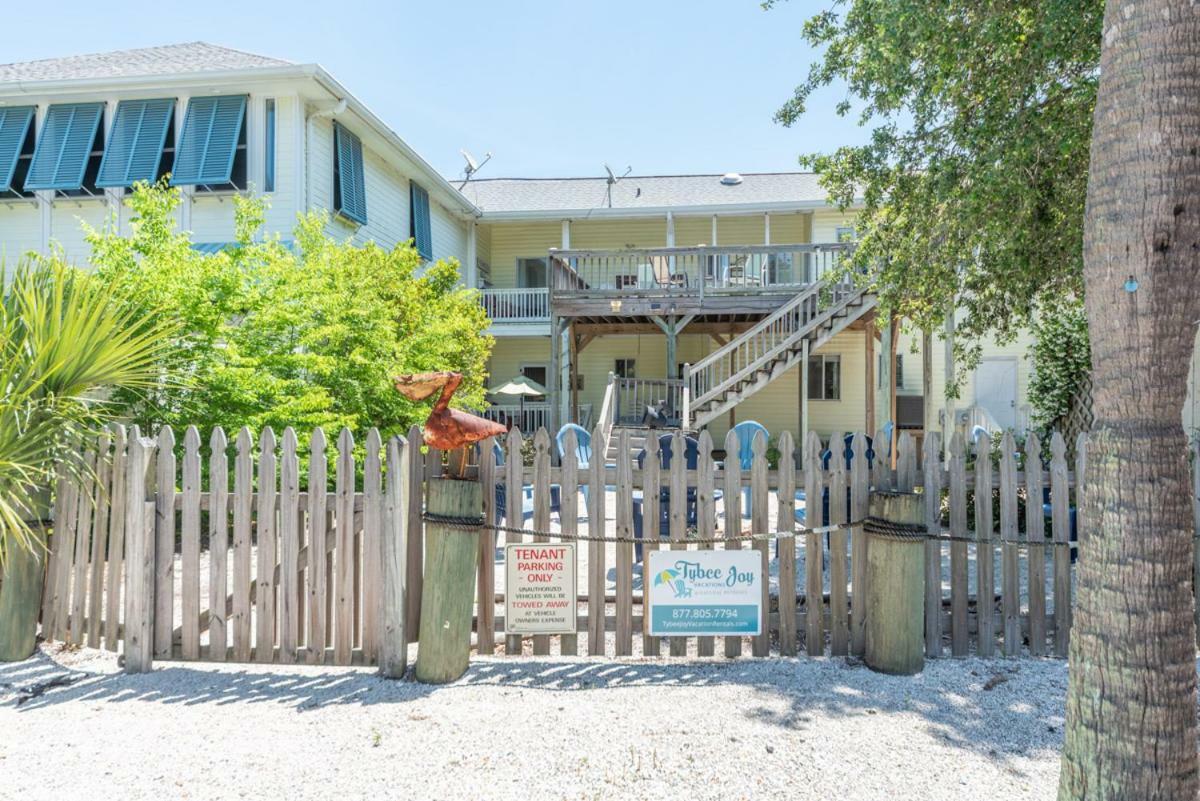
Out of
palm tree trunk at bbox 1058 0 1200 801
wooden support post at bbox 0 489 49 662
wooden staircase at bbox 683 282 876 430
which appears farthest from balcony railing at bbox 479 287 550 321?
palm tree trunk at bbox 1058 0 1200 801

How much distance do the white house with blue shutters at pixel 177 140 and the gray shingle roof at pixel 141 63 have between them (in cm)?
5

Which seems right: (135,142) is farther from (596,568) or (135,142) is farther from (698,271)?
(596,568)

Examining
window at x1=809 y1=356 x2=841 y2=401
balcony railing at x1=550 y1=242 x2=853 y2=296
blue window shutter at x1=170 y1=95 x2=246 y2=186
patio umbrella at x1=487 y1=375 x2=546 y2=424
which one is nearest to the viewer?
blue window shutter at x1=170 y1=95 x2=246 y2=186

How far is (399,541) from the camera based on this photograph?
154 inches

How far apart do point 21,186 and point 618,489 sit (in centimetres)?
1386

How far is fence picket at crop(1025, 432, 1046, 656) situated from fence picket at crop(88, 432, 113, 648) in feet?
17.1

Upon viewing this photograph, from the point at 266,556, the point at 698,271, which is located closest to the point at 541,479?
the point at 266,556

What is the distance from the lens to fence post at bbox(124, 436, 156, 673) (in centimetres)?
398

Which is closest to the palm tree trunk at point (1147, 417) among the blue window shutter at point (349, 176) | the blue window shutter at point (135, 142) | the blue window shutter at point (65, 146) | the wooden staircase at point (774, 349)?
the wooden staircase at point (774, 349)

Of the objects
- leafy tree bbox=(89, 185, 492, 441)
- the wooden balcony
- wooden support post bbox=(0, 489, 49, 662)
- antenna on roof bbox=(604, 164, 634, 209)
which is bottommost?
wooden support post bbox=(0, 489, 49, 662)

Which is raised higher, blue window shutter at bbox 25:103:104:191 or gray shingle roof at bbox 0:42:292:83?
gray shingle roof at bbox 0:42:292:83

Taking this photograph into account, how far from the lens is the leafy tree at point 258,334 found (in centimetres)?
637

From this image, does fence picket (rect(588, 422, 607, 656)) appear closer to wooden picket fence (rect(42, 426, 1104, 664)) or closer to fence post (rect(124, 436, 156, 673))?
wooden picket fence (rect(42, 426, 1104, 664))

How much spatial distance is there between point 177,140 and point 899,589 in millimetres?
12923
